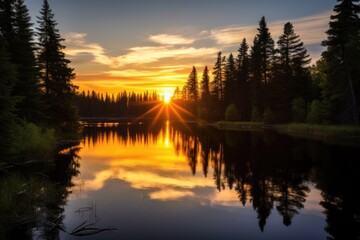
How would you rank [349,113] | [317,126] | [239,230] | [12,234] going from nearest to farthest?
[12,234], [239,230], [349,113], [317,126]

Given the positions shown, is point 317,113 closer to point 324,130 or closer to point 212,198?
point 324,130

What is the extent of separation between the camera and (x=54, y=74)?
123ft

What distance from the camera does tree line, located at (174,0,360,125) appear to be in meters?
40.8

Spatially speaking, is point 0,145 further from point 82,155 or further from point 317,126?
point 317,126

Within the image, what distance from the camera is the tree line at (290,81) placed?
134 ft

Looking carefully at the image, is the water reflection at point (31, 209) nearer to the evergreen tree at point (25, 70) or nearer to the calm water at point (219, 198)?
the calm water at point (219, 198)

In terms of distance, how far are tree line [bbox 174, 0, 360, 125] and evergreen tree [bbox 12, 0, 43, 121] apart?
116 ft

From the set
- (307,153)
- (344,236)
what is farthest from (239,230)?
(307,153)

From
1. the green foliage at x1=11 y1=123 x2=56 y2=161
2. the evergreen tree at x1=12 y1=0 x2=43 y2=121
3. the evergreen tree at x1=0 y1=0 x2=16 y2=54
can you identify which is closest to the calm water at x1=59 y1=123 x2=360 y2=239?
the green foliage at x1=11 y1=123 x2=56 y2=161

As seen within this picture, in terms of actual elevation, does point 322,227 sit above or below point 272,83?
below

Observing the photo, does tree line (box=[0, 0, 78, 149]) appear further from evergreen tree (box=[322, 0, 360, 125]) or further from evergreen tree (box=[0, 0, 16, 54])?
evergreen tree (box=[322, 0, 360, 125])

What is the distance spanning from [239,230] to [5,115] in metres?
10.9

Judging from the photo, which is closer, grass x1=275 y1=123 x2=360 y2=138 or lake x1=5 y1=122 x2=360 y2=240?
lake x1=5 y1=122 x2=360 y2=240

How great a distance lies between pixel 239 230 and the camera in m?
11.5
